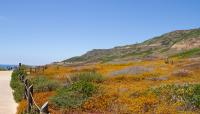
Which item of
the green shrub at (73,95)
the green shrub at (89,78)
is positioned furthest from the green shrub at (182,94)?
the green shrub at (89,78)

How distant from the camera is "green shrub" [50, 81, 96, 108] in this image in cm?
2321

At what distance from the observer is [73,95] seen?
2447 cm

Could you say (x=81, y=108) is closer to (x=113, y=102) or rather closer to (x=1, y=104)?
(x=113, y=102)

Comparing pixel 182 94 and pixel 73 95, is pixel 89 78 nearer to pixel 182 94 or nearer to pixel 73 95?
pixel 73 95

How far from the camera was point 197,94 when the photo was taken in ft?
73.2

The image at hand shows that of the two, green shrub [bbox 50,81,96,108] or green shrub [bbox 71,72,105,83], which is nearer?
green shrub [bbox 50,81,96,108]

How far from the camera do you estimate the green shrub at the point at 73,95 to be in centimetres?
2321

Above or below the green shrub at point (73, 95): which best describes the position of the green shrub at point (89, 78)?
above

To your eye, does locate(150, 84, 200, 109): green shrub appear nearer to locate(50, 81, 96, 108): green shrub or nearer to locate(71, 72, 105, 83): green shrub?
locate(50, 81, 96, 108): green shrub

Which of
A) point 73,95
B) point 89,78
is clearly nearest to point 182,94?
point 73,95

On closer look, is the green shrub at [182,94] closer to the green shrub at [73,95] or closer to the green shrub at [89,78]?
the green shrub at [73,95]

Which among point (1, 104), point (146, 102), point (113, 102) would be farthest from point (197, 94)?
point (1, 104)

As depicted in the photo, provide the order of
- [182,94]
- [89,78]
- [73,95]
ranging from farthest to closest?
[89,78], [73,95], [182,94]

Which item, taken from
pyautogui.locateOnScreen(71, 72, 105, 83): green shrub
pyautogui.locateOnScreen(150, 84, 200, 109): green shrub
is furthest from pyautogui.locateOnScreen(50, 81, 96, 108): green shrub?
pyautogui.locateOnScreen(71, 72, 105, 83): green shrub
